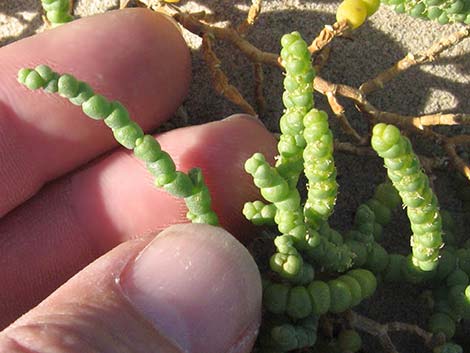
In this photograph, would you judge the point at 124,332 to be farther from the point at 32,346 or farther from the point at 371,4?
the point at 371,4

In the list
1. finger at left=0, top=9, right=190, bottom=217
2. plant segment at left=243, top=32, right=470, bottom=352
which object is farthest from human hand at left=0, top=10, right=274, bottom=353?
plant segment at left=243, top=32, right=470, bottom=352

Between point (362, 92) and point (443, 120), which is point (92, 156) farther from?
point (443, 120)

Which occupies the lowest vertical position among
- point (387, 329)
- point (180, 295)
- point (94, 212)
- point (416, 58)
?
point (387, 329)

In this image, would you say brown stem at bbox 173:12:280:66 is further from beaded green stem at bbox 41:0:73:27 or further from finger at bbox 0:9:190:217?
beaded green stem at bbox 41:0:73:27

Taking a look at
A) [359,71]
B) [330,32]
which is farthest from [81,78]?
[359,71]

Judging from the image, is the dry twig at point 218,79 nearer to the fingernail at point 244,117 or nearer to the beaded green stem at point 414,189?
the fingernail at point 244,117
